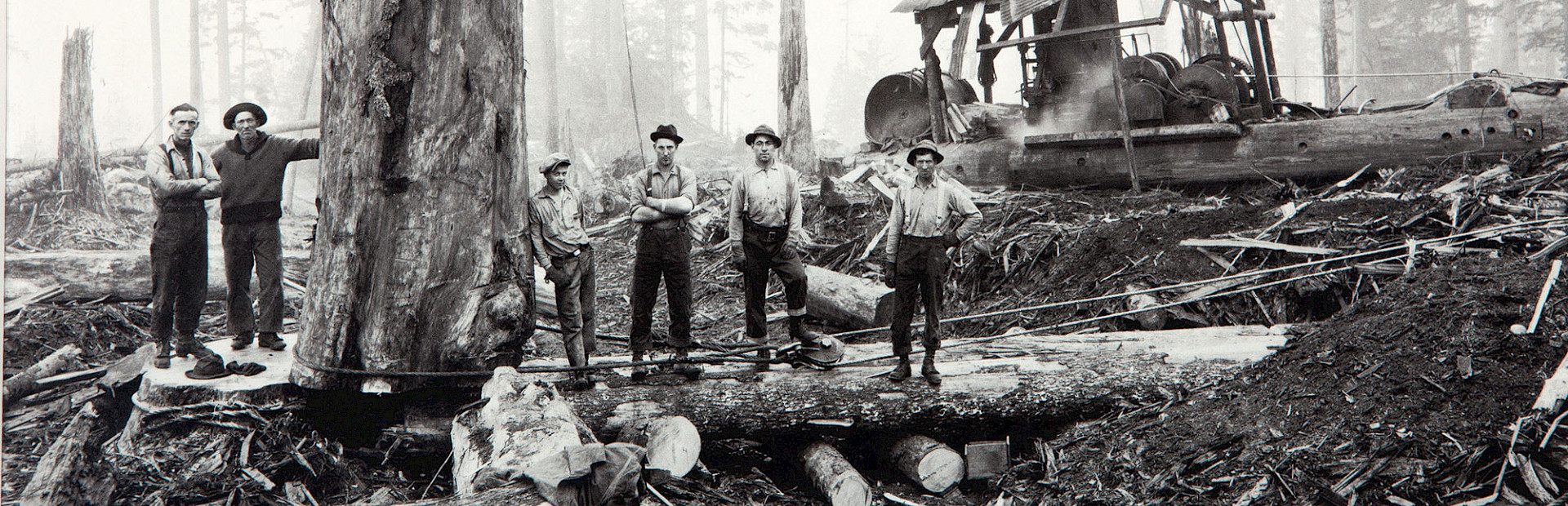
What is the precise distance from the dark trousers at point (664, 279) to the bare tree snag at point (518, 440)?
999mm

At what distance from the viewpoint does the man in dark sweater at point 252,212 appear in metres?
5.59

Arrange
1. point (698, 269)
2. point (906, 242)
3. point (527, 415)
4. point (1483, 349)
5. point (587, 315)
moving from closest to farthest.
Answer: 1. point (527, 415)
2. point (1483, 349)
3. point (906, 242)
4. point (587, 315)
5. point (698, 269)

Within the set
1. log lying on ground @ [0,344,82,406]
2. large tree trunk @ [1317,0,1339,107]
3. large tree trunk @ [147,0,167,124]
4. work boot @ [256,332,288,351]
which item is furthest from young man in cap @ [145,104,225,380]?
large tree trunk @ [1317,0,1339,107]

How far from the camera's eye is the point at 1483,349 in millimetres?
4324

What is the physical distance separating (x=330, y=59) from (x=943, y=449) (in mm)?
3865

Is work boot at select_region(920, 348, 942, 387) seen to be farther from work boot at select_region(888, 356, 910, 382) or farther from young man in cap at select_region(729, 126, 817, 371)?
young man in cap at select_region(729, 126, 817, 371)

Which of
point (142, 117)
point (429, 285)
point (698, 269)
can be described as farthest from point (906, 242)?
point (142, 117)

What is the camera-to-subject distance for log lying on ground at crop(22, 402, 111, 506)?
4.39m

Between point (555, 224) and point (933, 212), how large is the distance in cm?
226

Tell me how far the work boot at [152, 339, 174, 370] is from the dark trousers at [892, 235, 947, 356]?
4270 millimetres

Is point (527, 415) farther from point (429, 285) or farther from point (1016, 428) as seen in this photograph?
point (1016, 428)

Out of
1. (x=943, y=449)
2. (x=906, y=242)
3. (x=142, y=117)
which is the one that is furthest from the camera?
(x=142, y=117)

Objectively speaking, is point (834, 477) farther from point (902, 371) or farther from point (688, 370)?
point (688, 370)

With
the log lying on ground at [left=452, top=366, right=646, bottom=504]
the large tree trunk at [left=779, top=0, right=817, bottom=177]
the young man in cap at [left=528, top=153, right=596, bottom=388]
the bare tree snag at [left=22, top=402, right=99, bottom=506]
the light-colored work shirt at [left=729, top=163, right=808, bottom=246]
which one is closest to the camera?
the log lying on ground at [left=452, top=366, right=646, bottom=504]
